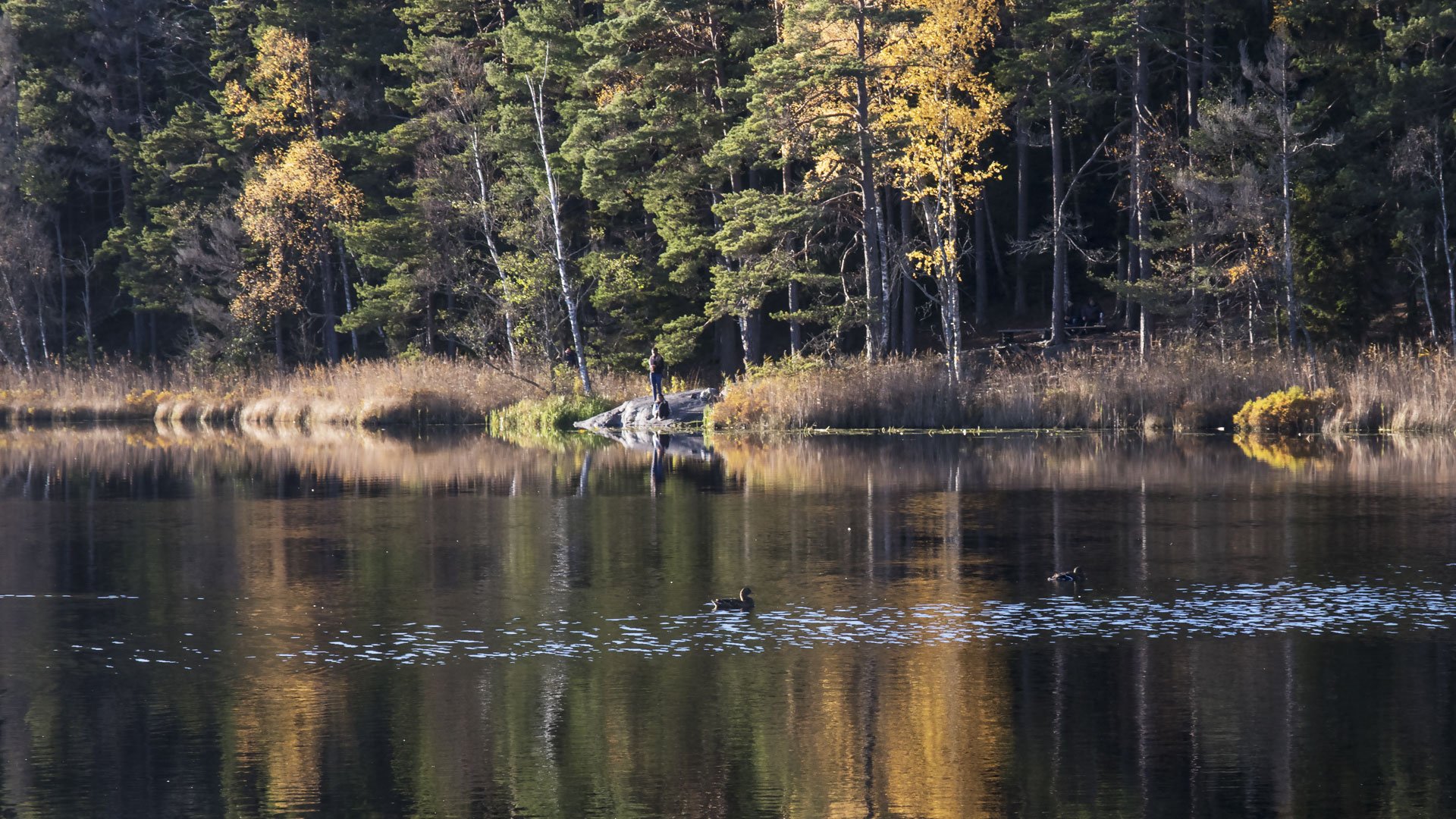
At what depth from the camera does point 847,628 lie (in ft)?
44.8

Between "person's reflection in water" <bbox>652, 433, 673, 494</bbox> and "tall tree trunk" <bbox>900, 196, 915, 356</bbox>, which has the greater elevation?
"tall tree trunk" <bbox>900, 196, 915, 356</bbox>

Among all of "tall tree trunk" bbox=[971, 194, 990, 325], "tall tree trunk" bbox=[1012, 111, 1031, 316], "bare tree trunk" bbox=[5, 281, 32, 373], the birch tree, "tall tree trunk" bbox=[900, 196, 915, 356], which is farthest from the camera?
"bare tree trunk" bbox=[5, 281, 32, 373]

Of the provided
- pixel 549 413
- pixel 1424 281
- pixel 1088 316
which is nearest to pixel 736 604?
pixel 549 413

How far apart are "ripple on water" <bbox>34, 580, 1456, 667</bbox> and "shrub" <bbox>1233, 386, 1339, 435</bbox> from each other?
70.5 feet

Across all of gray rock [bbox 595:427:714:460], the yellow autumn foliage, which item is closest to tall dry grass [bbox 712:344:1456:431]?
gray rock [bbox 595:427:714:460]

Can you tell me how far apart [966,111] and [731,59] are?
945 cm

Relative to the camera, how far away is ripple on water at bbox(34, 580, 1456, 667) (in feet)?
42.5

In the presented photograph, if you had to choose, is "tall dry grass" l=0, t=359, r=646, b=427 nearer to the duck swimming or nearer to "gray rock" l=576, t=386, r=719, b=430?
"gray rock" l=576, t=386, r=719, b=430

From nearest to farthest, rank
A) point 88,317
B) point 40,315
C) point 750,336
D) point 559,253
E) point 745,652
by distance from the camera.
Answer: point 745,652 → point 559,253 → point 750,336 → point 40,315 → point 88,317

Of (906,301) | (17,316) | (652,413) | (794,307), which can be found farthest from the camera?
(17,316)

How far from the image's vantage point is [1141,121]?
45938 mm

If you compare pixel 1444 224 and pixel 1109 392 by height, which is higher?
pixel 1444 224

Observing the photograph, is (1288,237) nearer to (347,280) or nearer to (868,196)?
(868,196)

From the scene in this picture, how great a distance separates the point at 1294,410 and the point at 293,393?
97.4 ft
